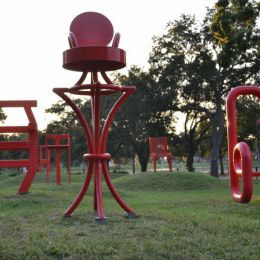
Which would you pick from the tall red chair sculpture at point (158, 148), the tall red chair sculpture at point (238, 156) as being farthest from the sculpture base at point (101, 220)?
the tall red chair sculpture at point (158, 148)

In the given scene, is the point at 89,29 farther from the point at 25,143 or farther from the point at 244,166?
the point at 25,143

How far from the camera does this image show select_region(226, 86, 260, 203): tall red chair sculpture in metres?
8.16

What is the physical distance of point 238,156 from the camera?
8.88 meters

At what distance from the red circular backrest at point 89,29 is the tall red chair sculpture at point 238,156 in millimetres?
2850

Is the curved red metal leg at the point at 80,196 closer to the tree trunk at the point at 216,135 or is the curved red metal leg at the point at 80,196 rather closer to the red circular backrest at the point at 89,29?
the red circular backrest at the point at 89,29

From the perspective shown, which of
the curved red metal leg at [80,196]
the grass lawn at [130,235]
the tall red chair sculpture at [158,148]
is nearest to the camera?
the grass lawn at [130,235]

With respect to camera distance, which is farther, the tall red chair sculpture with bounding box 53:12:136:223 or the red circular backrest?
the red circular backrest

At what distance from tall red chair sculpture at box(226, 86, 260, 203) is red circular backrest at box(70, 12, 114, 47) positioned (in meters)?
2.85

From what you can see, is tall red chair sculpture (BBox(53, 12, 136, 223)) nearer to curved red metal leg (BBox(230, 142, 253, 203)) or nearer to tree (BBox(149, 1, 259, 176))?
curved red metal leg (BBox(230, 142, 253, 203))

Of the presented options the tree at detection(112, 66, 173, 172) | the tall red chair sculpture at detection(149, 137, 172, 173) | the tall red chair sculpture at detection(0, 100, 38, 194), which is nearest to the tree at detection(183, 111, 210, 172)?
the tree at detection(112, 66, 173, 172)

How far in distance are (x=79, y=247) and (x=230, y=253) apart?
157 centimetres

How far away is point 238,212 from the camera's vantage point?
8.85 m

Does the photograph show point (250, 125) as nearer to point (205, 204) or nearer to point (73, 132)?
point (73, 132)

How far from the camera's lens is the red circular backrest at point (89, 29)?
304 inches
